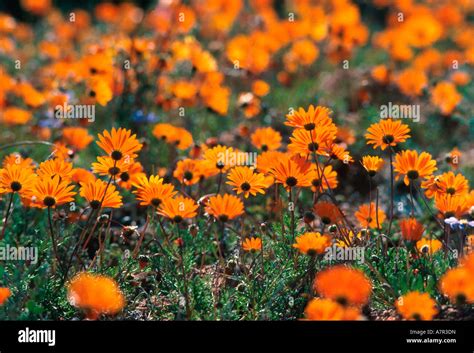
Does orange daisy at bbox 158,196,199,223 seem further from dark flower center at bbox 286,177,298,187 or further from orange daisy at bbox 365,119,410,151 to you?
orange daisy at bbox 365,119,410,151

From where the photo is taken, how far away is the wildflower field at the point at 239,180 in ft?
10.7

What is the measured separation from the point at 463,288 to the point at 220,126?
341 cm

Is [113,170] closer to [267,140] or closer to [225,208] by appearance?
[225,208]

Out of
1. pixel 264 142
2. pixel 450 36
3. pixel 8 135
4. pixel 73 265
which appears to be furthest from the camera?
pixel 450 36

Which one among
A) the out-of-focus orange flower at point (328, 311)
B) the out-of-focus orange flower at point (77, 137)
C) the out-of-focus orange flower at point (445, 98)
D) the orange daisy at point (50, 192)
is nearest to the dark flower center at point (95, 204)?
the orange daisy at point (50, 192)

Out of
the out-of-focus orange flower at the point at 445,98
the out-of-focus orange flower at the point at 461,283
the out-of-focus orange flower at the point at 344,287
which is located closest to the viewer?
the out-of-focus orange flower at the point at 344,287

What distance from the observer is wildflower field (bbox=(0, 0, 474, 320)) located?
10.7 feet

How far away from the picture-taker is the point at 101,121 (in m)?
5.77

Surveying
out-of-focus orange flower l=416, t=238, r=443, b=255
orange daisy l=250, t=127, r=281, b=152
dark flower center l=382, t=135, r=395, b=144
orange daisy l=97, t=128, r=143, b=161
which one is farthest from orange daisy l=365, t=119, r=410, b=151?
orange daisy l=97, t=128, r=143, b=161

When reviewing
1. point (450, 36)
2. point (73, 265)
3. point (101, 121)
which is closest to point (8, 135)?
point (101, 121)

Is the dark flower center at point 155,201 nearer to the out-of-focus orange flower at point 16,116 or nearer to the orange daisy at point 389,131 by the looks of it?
the orange daisy at point 389,131

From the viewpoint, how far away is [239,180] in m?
3.47
